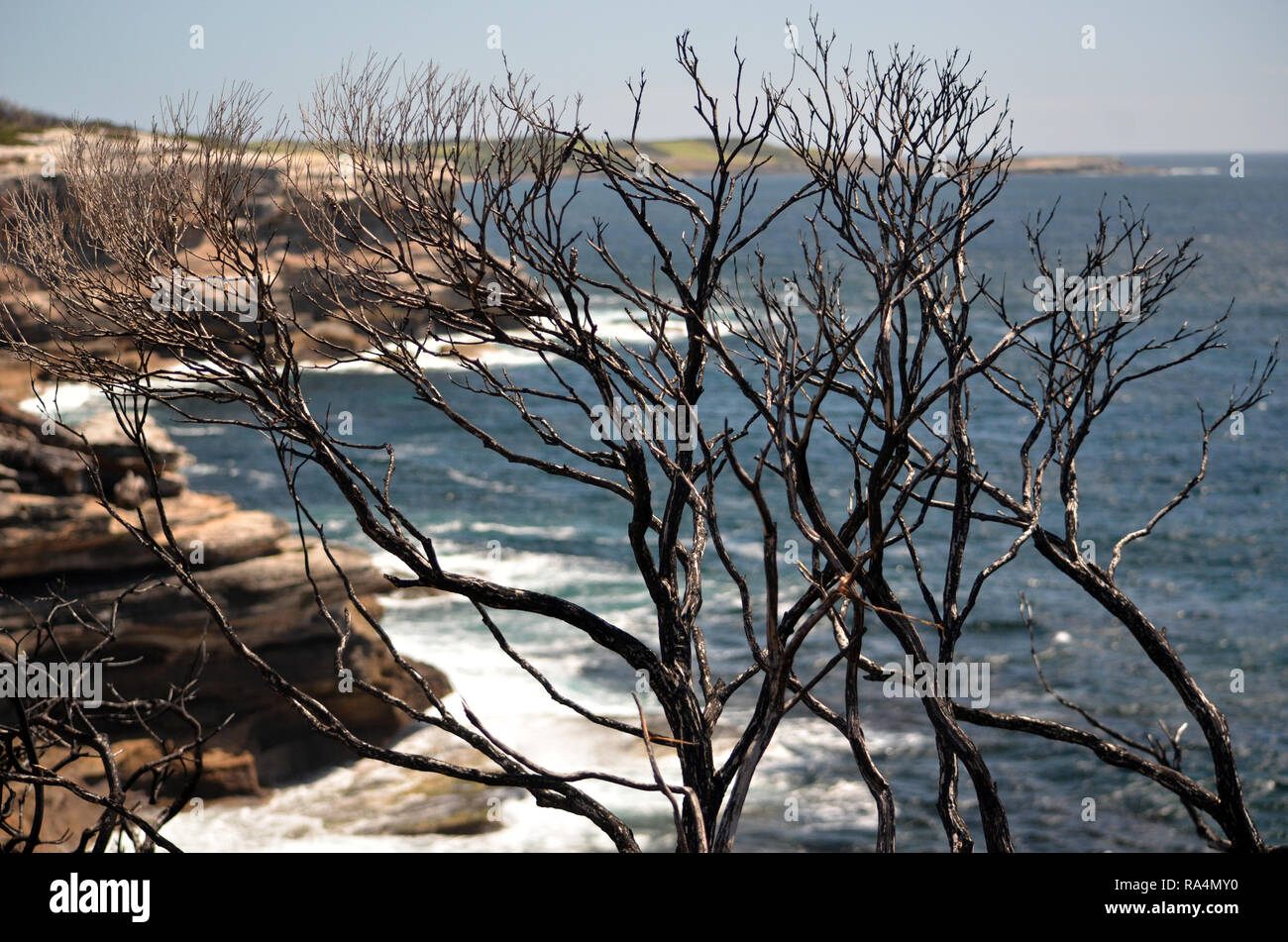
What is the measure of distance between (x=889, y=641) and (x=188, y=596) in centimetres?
1509

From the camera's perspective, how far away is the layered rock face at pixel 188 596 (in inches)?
630

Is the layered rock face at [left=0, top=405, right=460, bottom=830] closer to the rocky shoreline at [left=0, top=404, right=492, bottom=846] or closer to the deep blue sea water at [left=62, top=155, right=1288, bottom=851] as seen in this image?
the rocky shoreline at [left=0, top=404, right=492, bottom=846]

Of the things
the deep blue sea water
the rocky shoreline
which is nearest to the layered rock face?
the rocky shoreline

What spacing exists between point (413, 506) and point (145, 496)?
58.0 ft

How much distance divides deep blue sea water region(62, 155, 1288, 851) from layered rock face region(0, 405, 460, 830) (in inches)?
43.2

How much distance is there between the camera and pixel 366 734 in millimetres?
18781

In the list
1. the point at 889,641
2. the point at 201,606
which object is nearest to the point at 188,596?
the point at 201,606

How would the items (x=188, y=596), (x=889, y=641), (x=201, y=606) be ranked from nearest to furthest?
(x=201, y=606) < (x=188, y=596) < (x=889, y=641)

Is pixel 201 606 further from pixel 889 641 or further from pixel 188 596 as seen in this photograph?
pixel 889 641

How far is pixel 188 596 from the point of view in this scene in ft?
55.4

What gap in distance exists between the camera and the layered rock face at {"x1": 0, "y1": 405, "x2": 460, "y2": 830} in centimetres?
1599

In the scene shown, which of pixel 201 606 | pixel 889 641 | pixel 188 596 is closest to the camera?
pixel 201 606

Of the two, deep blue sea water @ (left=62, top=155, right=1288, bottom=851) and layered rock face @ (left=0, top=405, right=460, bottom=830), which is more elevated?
layered rock face @ (left=0, top=405, right=460, bottom=830)
